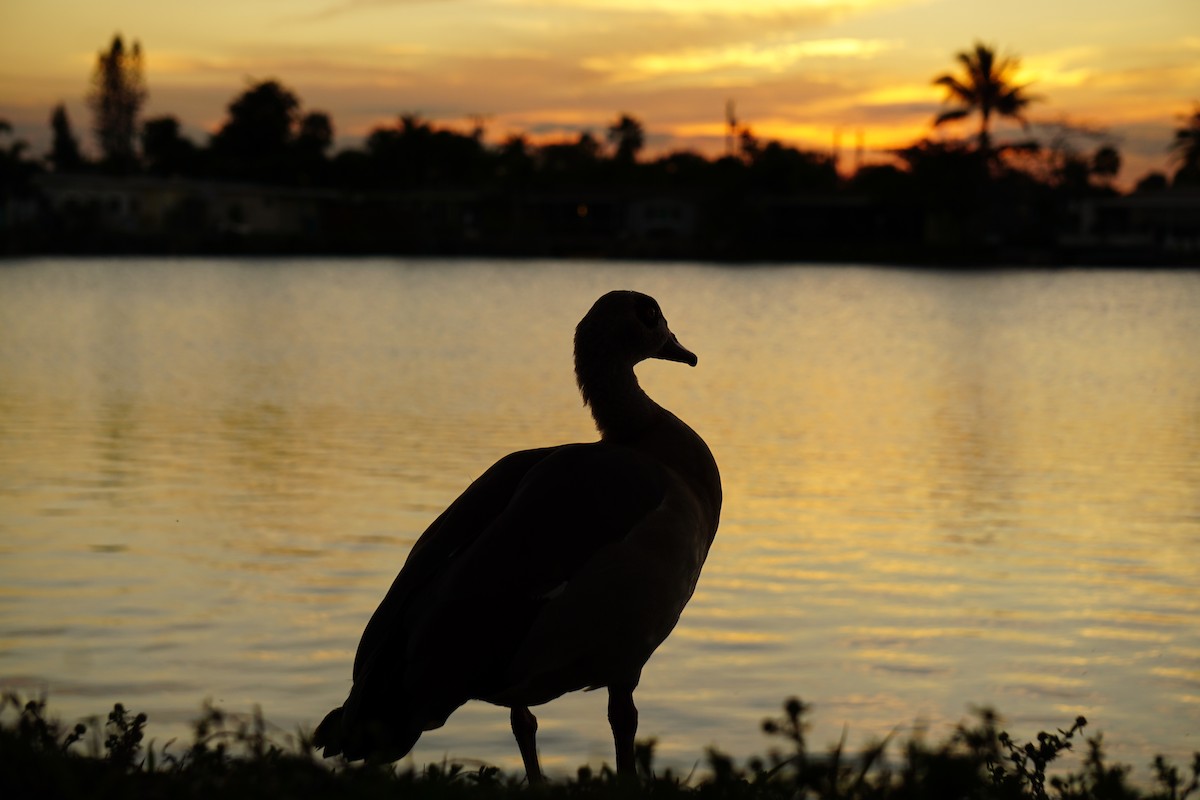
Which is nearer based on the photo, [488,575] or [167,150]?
[488,575]

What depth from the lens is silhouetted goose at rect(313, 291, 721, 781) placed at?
517 centimetres

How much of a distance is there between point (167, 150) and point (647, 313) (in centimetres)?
15078

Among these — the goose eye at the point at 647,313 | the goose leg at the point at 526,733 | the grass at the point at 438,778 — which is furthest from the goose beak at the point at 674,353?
the grass at the point at 438,778

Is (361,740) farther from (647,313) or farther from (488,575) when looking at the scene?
(647,313)

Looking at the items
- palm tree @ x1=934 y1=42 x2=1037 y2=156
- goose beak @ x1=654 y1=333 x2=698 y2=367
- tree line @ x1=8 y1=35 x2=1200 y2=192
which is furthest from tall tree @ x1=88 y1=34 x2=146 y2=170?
goose beak @ x1=654 y1=333 x2=698 y2=367

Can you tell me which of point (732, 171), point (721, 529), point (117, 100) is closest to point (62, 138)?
point (117, 100)

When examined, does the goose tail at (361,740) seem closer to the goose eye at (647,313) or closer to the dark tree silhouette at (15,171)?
the goose eye at (647,313)

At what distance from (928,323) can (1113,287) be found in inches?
1361

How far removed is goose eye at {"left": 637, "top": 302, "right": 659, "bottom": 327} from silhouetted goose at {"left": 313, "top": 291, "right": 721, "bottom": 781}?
0.63 m

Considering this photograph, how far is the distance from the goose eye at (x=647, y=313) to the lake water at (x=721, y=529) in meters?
2.55

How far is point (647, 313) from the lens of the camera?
656 centimetres

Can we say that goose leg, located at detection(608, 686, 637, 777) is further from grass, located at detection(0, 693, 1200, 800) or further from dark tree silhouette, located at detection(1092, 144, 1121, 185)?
dark tree silhouette, located at detection(1092, 144, 1121, 185)

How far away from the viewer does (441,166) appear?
13588cm

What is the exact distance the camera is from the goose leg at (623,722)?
5.75m
